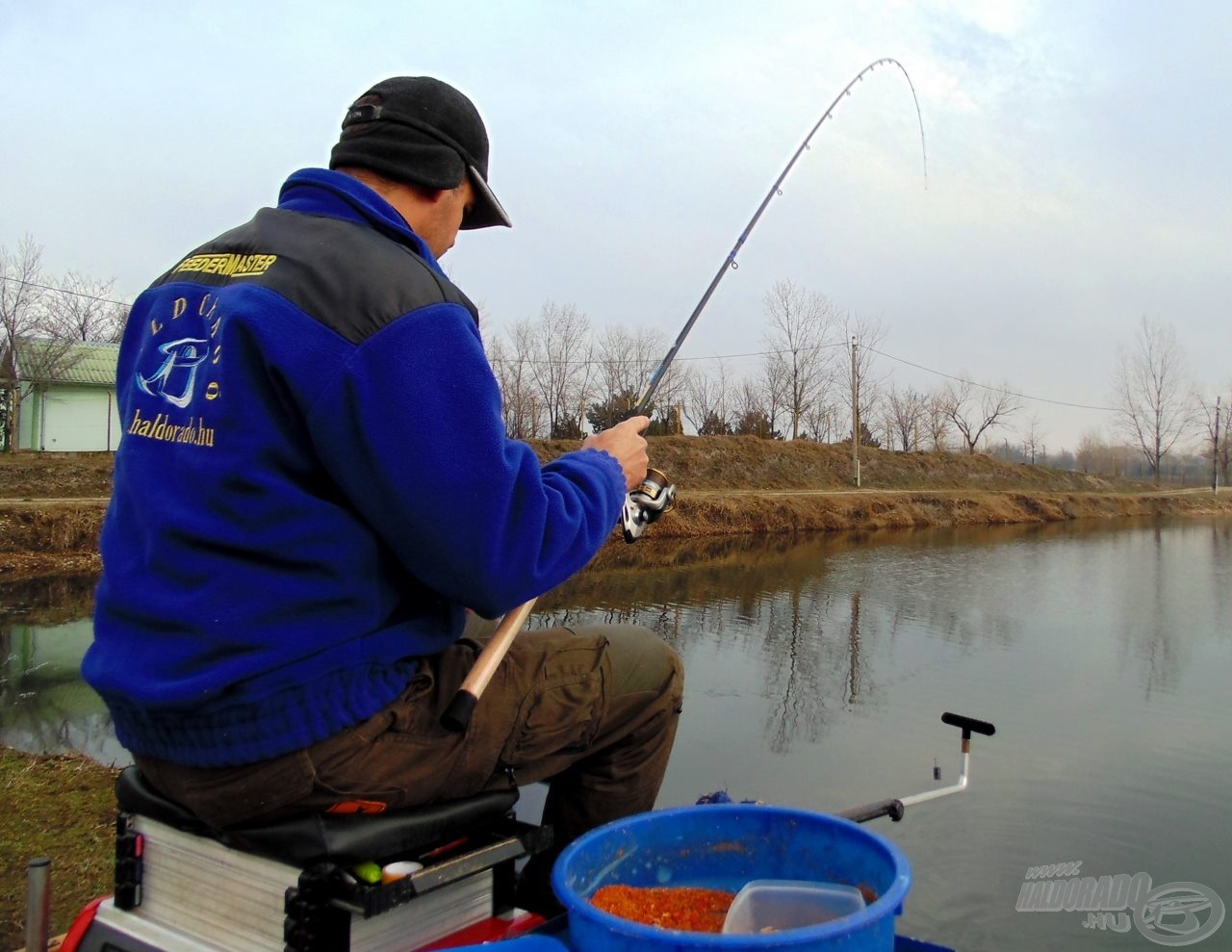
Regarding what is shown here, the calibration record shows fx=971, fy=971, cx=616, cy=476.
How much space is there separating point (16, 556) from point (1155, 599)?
14804 mm

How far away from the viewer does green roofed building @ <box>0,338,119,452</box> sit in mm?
28359

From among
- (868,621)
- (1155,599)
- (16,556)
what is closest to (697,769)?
(868,621)

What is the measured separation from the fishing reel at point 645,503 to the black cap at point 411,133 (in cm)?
79

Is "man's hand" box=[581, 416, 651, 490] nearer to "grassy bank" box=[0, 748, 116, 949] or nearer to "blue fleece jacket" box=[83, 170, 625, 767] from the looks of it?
"blue fleece jacket" box=[83, 170, 625, 767]

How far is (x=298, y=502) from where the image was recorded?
145 centimetres

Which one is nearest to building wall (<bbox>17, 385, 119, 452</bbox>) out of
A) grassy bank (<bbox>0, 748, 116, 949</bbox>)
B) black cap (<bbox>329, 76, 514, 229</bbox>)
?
grassy bank (<bbox>0, 748, 116, 949</bbox>)

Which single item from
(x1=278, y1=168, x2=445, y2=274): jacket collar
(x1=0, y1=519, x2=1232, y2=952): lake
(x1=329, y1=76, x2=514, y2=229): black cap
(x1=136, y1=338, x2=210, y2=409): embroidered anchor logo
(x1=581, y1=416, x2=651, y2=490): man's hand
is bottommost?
(x1=0, y1=519, x2=1232, y2=952): lake

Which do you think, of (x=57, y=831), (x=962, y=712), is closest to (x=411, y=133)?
(x=57, y=831)

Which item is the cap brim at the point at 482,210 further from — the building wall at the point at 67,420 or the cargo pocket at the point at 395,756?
the building wall at the point at 67,420

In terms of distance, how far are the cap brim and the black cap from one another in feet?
0.15

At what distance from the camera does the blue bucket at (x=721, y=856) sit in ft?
4.90

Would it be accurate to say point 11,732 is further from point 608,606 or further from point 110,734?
point 608,606

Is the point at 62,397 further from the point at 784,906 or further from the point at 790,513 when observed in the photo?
the point at 784,906

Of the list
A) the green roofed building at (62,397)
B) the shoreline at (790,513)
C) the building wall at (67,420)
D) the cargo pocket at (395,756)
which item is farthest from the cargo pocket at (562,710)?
the building wall at (67,420)
